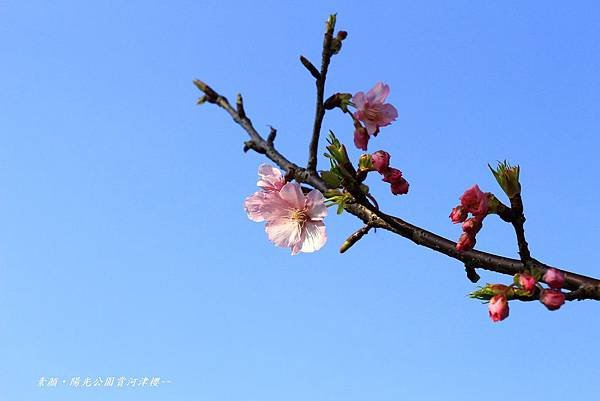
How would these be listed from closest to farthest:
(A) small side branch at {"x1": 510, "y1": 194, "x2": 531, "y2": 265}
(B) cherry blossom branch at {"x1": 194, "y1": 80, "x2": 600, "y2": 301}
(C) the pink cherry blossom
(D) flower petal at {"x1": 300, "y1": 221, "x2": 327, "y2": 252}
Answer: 1. (B) cherry blossom branch at {"x1": 194, "y1": 80, "x2": 600, "y2": 301}
2. (A) small side branch at {"x1": 510, "y1": 194, "x2": 531, "y2": 265}
3. (C) the pink cherry blossom
4. (D) flower petal at {"x1": 300, "y1": 221, "x2": 327, "y2": 252}

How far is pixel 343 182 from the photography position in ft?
10.1

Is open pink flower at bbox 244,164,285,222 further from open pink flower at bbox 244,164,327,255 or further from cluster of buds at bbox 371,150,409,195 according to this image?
cluster of buds at bbox 371,150,409,195

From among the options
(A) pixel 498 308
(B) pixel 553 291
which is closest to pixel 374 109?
(A) pixel 498 308

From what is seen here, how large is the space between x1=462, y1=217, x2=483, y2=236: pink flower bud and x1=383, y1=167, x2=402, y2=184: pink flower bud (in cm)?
43

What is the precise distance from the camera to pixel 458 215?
317 cm

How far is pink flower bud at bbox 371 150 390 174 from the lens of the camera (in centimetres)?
329

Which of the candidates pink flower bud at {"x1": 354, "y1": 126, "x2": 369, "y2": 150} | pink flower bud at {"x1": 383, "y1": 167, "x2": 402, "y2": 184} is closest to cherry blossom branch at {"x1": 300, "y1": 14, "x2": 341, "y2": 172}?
pink flower bud at {"x1": 383, "y1": 167, "x2": 402, "y2": 184}

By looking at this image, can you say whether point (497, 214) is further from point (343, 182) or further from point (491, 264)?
point (343, 182)

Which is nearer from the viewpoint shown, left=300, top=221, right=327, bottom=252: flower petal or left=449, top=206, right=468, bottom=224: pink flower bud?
left=449, top=206, right=468, bottom=224: pink flower bud

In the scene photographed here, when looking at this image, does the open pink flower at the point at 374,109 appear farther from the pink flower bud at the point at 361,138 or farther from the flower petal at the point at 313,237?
the flower petal at the point at 313,237

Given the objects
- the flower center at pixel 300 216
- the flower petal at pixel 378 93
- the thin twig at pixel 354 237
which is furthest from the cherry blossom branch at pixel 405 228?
the flower petal at pixel 378 93

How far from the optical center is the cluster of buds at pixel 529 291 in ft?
9.00

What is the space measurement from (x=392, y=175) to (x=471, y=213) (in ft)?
1.38

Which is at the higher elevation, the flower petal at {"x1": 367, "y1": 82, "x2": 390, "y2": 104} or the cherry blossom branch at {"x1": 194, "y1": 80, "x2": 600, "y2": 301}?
the flower petal at {"x1": 367, "y1": 82, "x2": 390, "y2": 104}
